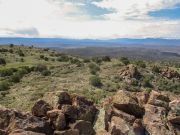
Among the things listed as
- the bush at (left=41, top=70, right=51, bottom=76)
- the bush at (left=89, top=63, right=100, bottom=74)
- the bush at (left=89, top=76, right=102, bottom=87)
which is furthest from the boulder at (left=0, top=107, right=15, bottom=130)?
the bush at (left=89, top=63, right=100, bottom=74)

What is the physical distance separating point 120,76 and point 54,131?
50368 millimetres

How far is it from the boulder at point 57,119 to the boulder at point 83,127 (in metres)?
0.45

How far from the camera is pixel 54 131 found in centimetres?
1922

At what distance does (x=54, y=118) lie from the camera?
19828mm

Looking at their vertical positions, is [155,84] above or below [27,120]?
below

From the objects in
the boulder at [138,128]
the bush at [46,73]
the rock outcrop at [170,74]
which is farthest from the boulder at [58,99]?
the rock outcrop at [170,74]

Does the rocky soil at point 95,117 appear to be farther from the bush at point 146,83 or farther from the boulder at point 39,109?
the bush at point 146,83

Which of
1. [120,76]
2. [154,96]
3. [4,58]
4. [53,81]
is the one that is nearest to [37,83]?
[53,81]

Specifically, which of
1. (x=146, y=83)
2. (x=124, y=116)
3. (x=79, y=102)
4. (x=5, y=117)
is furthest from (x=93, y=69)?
(x=5, y=117)

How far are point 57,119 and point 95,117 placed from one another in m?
2.69

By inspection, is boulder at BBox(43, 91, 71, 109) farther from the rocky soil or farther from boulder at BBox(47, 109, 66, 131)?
boulder at BBox(47, 109, 66, 131)

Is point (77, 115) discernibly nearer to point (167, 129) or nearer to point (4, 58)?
point (167, 129)

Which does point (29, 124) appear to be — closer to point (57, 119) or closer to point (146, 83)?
point (57, 119)

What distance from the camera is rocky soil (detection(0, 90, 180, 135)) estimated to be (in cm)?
1902
